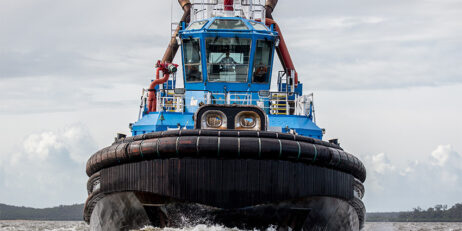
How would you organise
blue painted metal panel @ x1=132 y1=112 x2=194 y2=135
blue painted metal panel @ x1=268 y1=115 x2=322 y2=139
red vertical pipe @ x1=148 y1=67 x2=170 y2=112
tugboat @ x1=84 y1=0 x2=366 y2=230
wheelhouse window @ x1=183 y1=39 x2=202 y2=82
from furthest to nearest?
red vertical pipe @ x1=148 y1=67 x2=170 y2=112 < wheelhouse window @ x1=183 y1=39 x2=202 y2=82 < blue painted metal panel @ x1=268 y1=115 x2=322 y2=139 < blue painted metal panel @ x1=132 y1=112 x2=194 y2=135 < tugboat @ x1=84 y1=0 x2=366 y2=230

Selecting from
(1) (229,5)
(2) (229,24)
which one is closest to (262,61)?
(2) (229,24)

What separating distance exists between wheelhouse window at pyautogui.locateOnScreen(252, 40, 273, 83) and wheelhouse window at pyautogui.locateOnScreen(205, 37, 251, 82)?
0.26 meters

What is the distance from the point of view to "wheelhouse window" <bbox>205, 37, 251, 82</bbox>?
16047 millimetres

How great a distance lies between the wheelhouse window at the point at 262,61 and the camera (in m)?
16.2

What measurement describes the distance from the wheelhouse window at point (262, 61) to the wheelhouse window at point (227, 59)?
A: 0.84 feet

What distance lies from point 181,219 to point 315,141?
2.69 meters

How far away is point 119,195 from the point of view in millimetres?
12867

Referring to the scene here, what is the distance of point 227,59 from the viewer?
53.3 feet

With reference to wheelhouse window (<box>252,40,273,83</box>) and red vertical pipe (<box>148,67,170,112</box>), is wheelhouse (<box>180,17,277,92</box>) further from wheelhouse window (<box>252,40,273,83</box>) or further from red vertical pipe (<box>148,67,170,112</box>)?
red vertical pipe (<box>148,67,170,112</box>)

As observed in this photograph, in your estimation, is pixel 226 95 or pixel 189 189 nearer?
pixel 189 189

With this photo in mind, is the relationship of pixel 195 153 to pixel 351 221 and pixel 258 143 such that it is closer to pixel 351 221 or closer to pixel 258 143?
pixel 258 143

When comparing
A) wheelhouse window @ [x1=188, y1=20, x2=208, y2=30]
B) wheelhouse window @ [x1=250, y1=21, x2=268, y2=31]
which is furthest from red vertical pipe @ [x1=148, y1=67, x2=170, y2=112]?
wheelhouse window @ [x1=250, y1=21, x2=268, y2=31]

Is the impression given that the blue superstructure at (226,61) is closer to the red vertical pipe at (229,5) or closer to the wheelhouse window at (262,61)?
the wheelhouse window at (262,61)

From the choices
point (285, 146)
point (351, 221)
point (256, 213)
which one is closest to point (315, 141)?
point (285, 146)
